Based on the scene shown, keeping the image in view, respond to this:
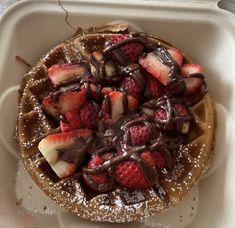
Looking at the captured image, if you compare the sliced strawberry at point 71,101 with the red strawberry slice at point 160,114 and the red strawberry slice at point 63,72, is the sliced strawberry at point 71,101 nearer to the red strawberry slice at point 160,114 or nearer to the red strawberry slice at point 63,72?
the red strawberry slice at point 63,72

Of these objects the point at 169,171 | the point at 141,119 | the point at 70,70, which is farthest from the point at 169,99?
the point at 70,70

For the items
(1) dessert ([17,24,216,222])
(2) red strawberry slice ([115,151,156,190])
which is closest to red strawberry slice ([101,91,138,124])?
(1) dessert ([17,24,216,222])

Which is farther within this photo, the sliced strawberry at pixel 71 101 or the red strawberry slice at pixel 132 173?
the sliced strawberry at pixel 71 101

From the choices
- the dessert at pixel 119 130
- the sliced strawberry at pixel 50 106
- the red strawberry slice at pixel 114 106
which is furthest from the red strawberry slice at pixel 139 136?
the sliced strawberry at pixel 50 106

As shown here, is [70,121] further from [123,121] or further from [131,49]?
[131,49]

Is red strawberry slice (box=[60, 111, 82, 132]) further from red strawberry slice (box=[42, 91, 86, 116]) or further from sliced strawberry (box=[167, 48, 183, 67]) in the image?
sliced strawberry (box=[167, 48, 183, 67])

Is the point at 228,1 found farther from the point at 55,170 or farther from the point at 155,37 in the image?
the point at 55,170

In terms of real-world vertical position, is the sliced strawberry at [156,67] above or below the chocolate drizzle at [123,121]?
above
